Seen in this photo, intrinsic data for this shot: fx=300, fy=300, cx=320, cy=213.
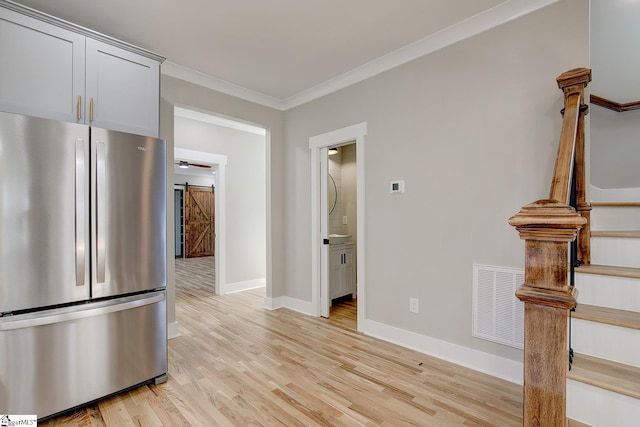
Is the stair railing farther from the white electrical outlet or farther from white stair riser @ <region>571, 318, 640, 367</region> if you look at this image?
the white electrical outlet

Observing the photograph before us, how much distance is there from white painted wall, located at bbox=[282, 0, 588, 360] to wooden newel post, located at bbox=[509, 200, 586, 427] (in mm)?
1506

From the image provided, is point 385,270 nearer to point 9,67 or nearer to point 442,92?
point 442,92

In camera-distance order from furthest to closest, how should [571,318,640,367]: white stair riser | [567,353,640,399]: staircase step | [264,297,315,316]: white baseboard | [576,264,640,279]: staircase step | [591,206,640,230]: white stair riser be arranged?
1. [264,297,315,316]: white baseboard
2. [591,206,640,230]: white stair riser
3. [576,264,640,279]: staircase step
4. [571,318,640,367]: white stair riser
5. [567,353,640,399]: staircase step

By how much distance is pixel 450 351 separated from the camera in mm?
2580

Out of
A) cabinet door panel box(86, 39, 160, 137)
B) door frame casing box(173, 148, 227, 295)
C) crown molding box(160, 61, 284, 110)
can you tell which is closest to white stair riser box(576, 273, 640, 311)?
cabinet door panel box(86, 39, 160, 137)

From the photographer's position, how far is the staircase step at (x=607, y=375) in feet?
4.23

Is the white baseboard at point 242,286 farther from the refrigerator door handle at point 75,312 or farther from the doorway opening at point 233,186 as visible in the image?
the refrigerator door handle at point 75,312

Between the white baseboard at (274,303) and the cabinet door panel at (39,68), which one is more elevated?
the cabinet door panel at (39,68)

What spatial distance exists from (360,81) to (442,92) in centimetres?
96

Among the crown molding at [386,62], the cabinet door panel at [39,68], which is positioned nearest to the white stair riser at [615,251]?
the crown molding at [386,62]

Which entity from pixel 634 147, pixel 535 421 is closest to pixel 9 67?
pixel 535 421

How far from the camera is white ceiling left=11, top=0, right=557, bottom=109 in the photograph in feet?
7.30

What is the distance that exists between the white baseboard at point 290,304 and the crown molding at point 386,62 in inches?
103

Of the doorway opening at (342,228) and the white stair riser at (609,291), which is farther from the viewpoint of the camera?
the doorway opening at (342,228)
